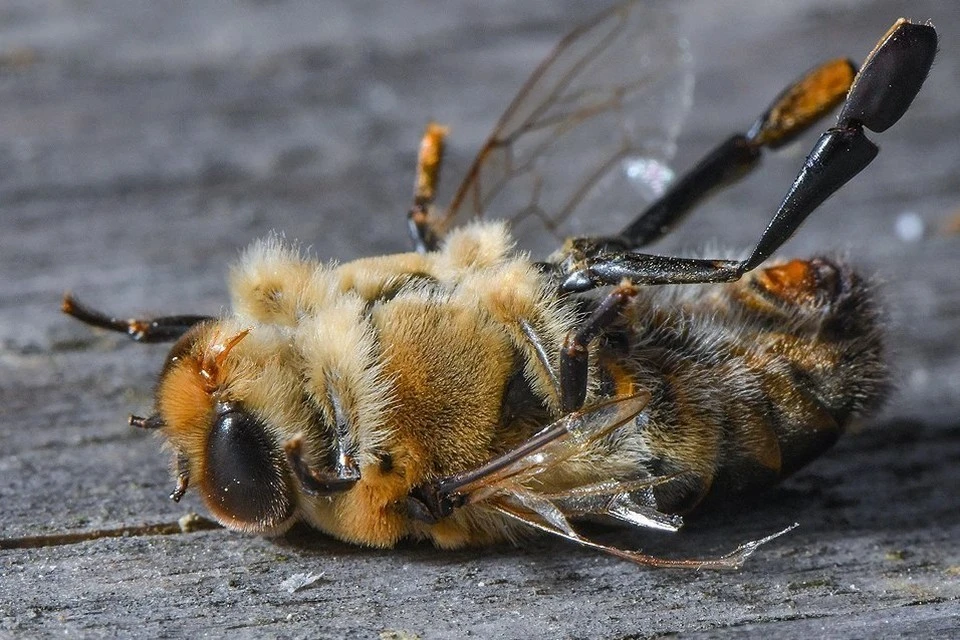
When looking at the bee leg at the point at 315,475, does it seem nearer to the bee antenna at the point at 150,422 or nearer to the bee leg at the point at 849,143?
the bee antenna at the point at 150,422

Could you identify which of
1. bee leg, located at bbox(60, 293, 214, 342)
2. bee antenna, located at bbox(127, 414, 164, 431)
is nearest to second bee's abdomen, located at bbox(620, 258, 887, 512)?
bee antenna, located at bbox(127, 414, 164, 431)

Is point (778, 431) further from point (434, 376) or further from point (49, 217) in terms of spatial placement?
point (49, 217)

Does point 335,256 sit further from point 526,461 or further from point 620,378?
point 526,461

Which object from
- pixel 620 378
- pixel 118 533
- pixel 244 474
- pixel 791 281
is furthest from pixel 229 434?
pixel 791 281

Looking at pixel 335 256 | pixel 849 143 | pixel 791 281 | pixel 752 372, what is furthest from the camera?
pixel 335 256

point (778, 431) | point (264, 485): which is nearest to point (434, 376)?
point (264, 485)

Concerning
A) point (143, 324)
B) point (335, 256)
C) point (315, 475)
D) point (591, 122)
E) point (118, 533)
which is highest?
point (591, 122)
